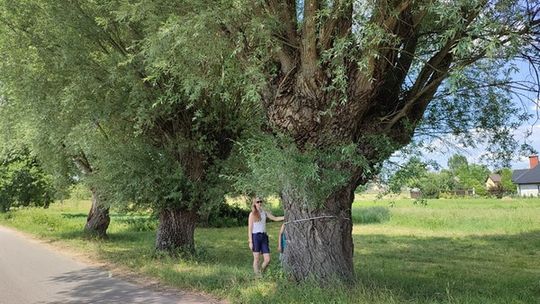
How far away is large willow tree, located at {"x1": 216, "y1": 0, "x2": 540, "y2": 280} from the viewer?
24.1 ft

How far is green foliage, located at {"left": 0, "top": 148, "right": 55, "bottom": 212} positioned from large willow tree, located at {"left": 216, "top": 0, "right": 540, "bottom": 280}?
33533mm

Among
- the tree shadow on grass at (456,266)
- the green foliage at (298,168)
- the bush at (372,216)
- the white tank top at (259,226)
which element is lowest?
the tree shadow on grass at (456,266)

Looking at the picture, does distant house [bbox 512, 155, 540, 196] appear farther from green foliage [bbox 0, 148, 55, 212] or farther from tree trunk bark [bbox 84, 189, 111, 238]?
tree trunk bark [bbox 84, 189, 111, 238]

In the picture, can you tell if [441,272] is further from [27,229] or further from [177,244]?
[27,229]

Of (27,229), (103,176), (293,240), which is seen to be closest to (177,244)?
(103,176)

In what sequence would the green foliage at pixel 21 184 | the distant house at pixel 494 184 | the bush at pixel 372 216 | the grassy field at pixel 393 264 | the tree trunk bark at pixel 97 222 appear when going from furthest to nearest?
the distant house at pixel 494 184
the bush at pixel 372 216
the green foliage at pixel 21 184
the tree trunk bark at pixel 97 222
the grassy field at pixel 393 264

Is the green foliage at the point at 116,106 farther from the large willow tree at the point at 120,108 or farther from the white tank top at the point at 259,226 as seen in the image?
the white tank top at the point at 259,226

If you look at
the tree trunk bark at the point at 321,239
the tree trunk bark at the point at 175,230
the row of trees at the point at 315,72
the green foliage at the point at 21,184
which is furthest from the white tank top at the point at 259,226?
the green foliage at the point at 21,184

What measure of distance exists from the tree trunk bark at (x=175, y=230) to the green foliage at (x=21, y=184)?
2645 centimetres

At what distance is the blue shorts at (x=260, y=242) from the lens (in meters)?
10.9

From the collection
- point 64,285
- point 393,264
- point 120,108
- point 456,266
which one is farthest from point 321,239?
point 456,266

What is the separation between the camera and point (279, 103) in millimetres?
8641

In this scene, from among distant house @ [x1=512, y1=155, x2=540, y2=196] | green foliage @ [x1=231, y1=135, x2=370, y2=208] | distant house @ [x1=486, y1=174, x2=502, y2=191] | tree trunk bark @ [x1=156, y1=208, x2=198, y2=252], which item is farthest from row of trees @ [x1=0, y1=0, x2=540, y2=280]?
distant house @ [x1=486, y1=174, x2=502, y2=191]

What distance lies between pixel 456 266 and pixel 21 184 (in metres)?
36.0
